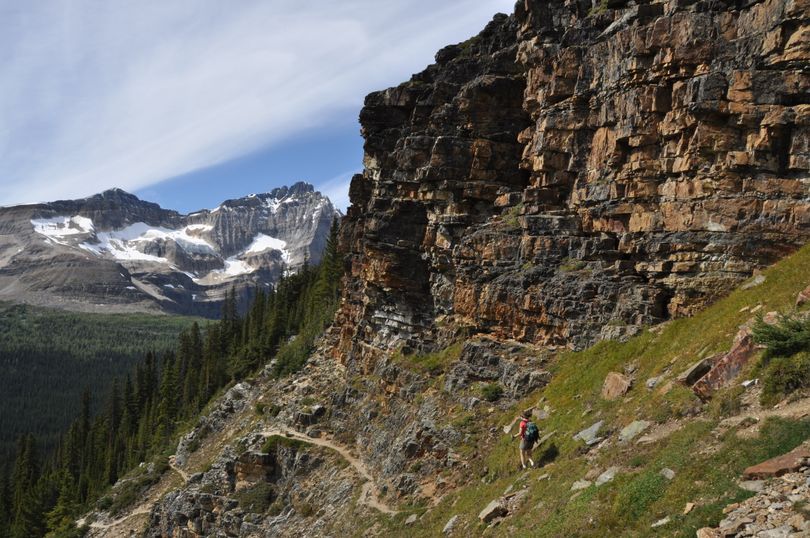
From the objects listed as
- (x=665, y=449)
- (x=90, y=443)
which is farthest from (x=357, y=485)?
(x=90, y=443)

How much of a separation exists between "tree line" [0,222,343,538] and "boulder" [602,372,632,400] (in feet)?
178

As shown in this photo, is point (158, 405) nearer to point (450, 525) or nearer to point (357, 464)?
point (357, 464)

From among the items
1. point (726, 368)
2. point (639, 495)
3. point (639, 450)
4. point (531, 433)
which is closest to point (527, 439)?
point (531, 433)

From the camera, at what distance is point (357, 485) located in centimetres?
4669

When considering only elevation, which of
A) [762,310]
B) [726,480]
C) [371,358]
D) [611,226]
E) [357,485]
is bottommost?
[357,485]

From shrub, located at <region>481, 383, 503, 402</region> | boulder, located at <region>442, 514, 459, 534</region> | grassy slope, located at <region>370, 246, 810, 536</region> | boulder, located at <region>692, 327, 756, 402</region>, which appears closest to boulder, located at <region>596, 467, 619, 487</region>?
grassy slope, located at <region>370, 246, 810, 536</region>

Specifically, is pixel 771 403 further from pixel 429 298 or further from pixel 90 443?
pixel 90 443

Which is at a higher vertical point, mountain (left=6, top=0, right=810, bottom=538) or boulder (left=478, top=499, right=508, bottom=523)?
mountain (left=6, top=0, right=810, bottom=538)

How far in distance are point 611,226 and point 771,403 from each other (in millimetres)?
21024

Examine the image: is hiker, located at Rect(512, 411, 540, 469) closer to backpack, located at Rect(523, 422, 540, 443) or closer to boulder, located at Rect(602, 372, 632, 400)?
backpack, located at Rect(523, 422, 540, 443)

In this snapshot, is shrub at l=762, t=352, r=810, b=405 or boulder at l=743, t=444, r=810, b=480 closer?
boulder at l=743, t=444, r=810, b=480

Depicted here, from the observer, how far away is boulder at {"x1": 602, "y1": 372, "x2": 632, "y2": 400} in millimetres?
29266

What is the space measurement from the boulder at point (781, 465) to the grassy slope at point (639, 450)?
521 mm

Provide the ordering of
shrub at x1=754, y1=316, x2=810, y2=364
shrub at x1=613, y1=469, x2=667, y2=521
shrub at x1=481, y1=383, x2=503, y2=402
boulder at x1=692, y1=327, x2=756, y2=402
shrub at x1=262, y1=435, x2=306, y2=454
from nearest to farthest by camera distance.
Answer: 1. shrub at x1=613, y1=469, x2=667, y2=521
2. shrub at x1=754, y1=316, x2=810, y2=364
3. boulder at x1=692, y1=327, x2=756, y2=402
4. shrub at x1=481, y1=383, x2=503, y2=402
5. shrub at x1=262, y1=435, x2=306, y2=454
